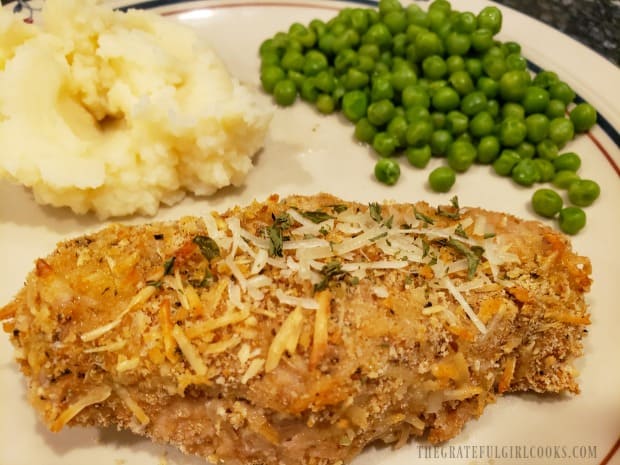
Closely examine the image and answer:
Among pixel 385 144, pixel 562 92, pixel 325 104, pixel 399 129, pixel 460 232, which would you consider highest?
pixel 562 92

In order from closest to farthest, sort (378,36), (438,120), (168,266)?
(168,266) → (438,120) → (378,36)

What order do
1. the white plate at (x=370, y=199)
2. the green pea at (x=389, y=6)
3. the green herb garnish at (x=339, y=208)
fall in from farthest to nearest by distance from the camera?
the green pea at (x=389, y=6) → the green herb garnish at (x=339, y=208) → the white plate at (x=370, y=199)

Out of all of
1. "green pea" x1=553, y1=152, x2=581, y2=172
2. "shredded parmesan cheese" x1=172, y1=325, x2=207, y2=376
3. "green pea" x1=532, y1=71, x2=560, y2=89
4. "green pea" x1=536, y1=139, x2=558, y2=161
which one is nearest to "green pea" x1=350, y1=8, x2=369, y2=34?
"green pea" x1=532, y1=71, x2=560, y2=89

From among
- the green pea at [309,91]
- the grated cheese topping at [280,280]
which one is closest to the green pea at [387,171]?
the green pea at [309,91]

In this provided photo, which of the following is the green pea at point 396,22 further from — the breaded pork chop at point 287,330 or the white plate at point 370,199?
the breaded pork chop at point 287,330

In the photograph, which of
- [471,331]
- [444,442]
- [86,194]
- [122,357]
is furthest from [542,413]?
[86,194]

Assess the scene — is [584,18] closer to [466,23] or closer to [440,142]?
[466,23]

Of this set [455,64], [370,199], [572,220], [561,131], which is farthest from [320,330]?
[455,64]

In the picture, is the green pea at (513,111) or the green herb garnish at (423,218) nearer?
the green herb garnish at (423,218)
